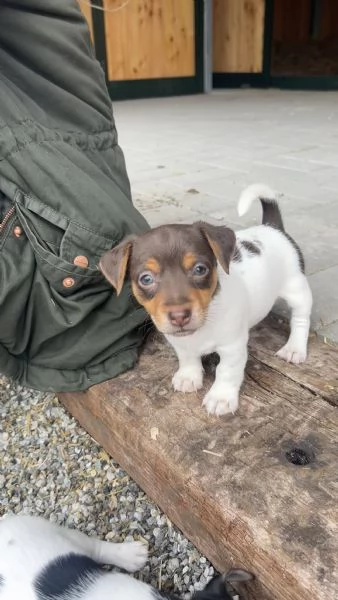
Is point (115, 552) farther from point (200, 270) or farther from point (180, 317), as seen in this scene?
point (200, 270)

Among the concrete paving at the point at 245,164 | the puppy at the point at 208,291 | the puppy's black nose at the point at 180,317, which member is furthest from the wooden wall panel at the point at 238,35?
the puppy's black nose at the point at 180,317

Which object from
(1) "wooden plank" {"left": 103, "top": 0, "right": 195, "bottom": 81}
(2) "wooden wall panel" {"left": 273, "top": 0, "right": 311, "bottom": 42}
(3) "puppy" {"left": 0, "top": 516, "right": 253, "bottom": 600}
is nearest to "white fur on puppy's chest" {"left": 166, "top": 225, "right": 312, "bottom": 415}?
(3) "puppy" {"left": 0, "top": 516, "right": 253, "bottom": 600}

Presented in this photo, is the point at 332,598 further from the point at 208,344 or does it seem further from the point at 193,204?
the point at 193,204

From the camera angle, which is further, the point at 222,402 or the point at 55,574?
the point at 222,402

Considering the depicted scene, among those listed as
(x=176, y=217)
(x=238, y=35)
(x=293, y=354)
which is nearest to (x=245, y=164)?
(x=176, y=217)

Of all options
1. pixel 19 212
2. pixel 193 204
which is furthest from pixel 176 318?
pixel 193 204

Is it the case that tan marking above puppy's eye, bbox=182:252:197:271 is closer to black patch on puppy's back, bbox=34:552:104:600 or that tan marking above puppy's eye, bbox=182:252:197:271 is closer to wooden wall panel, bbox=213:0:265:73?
black patch on puppy's back, bbox=34:552:104:600
